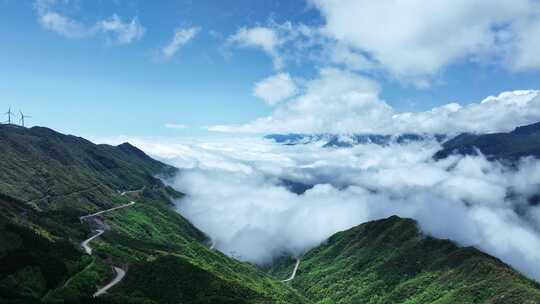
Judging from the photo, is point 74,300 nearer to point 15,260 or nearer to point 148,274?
point 15,260

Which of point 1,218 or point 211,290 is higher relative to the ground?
point 1,218

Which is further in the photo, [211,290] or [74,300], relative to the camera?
[211,290]

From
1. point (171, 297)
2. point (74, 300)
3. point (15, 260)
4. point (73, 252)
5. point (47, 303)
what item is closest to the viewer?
point (47, 303)

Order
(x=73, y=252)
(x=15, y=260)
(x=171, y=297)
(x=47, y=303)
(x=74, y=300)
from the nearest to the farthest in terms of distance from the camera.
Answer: (x=47, y=303), (x=74, y=300), (x=15, y=260), (x=171, y=297), (x=73, y=252)

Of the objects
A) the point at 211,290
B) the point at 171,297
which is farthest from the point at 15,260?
the point at 211,290

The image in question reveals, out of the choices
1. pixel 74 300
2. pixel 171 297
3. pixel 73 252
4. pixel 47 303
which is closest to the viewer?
pixel 47 303

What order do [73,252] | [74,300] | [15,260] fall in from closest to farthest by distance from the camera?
[74,300], [15,260], [73,252]

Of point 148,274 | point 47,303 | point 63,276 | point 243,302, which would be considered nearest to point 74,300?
point 47,303

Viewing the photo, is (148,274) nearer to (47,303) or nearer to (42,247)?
(42,247)

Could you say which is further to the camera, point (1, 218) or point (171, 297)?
point (1, 218)

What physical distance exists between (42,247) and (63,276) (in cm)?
2601

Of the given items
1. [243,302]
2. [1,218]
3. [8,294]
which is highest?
[1,218]

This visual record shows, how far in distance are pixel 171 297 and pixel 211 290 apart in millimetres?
19811

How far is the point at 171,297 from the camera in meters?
181
